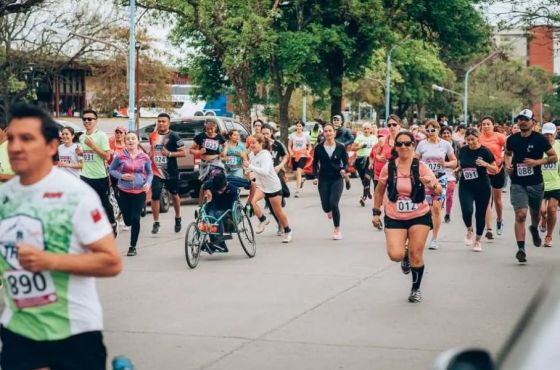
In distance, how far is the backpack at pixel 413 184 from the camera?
10633mm

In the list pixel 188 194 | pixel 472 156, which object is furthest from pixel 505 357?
pixel 188 194

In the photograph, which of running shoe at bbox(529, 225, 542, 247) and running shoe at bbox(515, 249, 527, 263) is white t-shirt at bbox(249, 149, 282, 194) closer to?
running shoe at bbox(529, 225, 542, 247)

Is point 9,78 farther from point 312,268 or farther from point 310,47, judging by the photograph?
point 312,268

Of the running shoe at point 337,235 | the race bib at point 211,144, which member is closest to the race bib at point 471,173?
the running shoe at point 337,235

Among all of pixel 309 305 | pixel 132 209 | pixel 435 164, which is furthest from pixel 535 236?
pixel 309 305

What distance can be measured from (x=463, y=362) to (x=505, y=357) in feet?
0.37

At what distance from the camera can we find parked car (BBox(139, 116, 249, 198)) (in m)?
22.7

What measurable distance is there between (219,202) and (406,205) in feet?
12.5

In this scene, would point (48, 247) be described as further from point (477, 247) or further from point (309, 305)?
point (477, 247)

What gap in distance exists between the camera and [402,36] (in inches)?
1644

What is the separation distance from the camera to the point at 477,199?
14.8 meters

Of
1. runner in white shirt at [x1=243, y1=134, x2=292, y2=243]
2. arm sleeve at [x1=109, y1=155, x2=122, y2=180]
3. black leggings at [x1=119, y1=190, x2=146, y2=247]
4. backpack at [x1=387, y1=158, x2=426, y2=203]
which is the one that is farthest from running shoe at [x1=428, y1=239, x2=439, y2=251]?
backpack at [x1=387, y1=158, x2=426, y2=203]

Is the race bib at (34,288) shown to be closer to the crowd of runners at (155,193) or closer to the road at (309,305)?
the crowd of runners at (155,193)

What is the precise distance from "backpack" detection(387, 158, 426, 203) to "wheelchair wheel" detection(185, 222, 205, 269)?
3.03 meters
